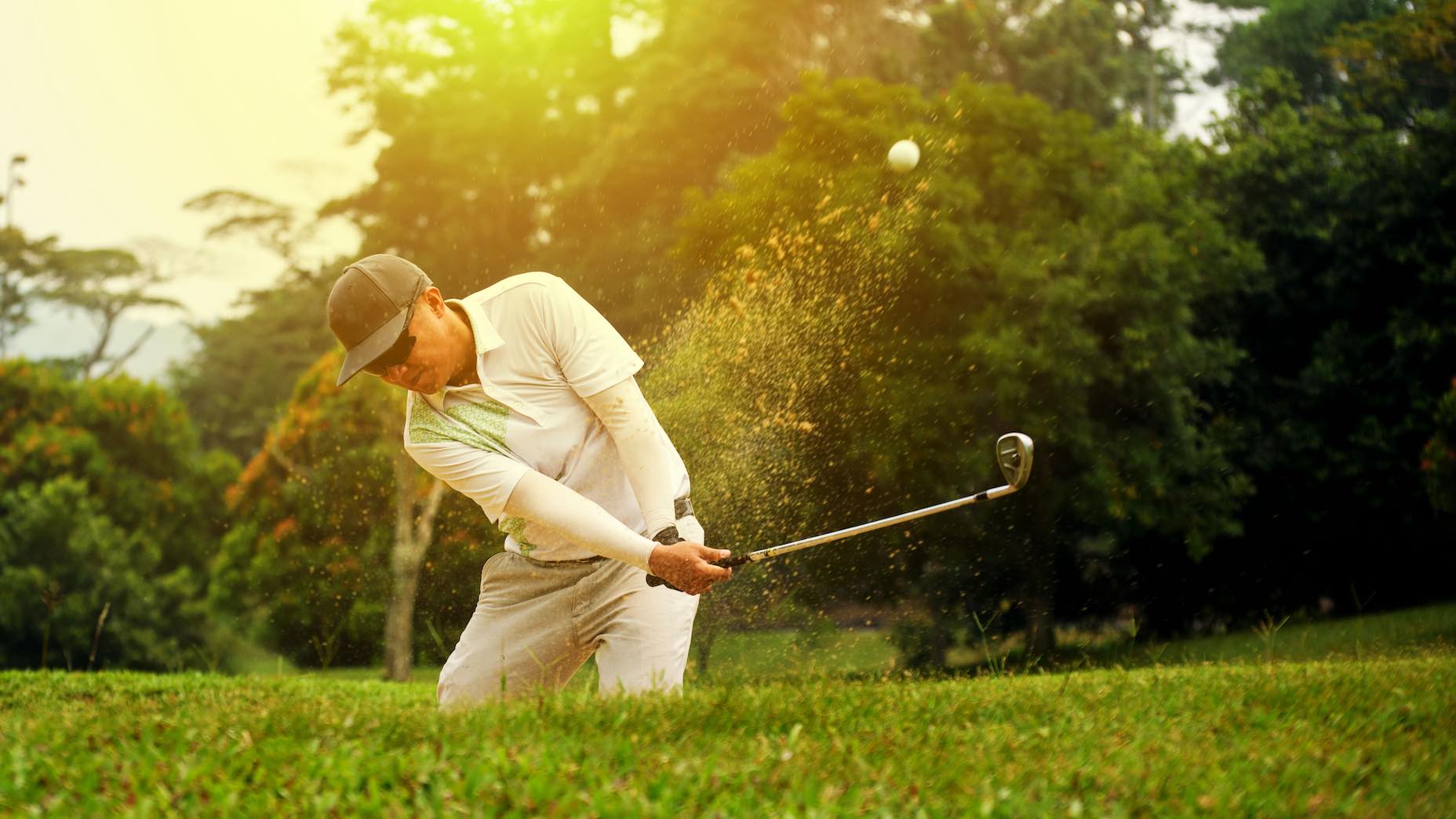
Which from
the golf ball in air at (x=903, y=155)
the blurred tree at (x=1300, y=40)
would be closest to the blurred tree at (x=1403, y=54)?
the blurred tree at (x=1300, y=40)

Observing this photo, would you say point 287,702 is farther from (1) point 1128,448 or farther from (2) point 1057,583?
(2) point 1057,583

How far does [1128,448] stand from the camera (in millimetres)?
18547

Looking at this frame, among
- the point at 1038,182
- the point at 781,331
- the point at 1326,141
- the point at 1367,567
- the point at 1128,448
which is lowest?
the point at 1367,567

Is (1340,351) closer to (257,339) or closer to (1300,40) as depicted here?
(1300,40)

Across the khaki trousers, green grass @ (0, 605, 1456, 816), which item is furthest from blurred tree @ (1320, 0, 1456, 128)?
the khaki trousers

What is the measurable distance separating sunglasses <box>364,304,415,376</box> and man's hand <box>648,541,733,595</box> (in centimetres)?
107

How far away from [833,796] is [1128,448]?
16108 mm

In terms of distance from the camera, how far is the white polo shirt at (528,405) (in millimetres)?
4730

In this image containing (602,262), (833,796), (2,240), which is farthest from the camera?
(2,240)

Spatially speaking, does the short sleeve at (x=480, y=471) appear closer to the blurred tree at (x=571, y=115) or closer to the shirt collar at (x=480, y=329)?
the shirt collar at (x=480, y=329)

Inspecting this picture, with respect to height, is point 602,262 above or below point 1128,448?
above

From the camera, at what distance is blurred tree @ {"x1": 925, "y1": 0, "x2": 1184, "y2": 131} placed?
30.5 m

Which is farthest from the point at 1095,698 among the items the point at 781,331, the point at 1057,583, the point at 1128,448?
the point at 1057,583

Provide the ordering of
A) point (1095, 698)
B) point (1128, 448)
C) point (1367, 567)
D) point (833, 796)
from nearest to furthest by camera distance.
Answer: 1. point (833, 796)
2. point (1095, 698)
3. point (1128, 448)
4. point (1367, 567)
